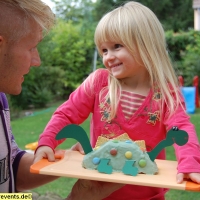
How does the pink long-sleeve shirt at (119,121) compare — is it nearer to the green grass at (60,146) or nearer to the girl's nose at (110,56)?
the girl's nose at (110,56)

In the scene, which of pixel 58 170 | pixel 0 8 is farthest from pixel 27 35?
pixel 58 170

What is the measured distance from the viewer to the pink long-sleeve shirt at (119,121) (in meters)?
2.05

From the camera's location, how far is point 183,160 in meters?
1.70

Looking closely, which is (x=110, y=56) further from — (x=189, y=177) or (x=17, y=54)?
(x=189, y=177)

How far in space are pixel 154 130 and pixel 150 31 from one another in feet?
2.01

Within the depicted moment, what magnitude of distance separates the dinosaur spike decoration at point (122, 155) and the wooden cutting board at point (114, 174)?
39 millimetres

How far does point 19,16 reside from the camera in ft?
5.16

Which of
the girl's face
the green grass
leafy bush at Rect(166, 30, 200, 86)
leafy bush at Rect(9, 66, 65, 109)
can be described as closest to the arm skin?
the girl's face

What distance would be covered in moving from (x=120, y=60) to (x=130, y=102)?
261 mm

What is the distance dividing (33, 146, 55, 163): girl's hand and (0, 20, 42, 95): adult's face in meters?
0.38

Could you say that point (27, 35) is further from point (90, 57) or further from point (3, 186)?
point (90, 57)

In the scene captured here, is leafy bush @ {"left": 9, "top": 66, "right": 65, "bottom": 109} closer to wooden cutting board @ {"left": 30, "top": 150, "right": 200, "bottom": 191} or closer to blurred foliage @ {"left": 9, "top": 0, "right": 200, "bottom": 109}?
blurred foliage @ {"left": 9, "top": 0, "right": 200, "bottom": 109}

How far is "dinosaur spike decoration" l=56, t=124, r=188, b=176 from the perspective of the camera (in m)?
1.68

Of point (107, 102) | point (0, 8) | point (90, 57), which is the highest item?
Result: point (0, 8)
